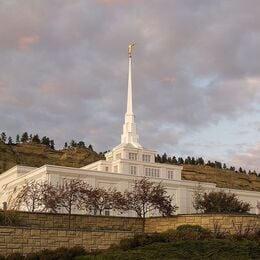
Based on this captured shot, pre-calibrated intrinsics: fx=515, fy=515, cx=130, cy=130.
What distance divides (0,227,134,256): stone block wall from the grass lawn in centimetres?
202

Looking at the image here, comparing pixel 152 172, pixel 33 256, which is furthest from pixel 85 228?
pixel 152 172

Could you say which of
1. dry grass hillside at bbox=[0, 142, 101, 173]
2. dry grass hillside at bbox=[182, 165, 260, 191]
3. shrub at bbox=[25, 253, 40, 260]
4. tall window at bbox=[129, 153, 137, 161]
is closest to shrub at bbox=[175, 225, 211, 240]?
shrub at bbox=[25, 253, 40, 260]

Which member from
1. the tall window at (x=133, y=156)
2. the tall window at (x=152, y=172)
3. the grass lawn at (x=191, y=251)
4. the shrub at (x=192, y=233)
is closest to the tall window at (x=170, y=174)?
the tall window at (x=152, y=172)

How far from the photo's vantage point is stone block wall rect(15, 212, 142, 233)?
2625 cm

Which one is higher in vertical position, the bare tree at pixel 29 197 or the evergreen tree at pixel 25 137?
the evergreen tree at pixel 25 137

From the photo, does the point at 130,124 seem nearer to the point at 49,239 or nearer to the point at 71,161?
the point at 71,161

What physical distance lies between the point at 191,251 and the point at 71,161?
108 meters

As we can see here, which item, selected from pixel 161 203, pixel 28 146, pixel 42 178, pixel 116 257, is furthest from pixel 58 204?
pixel 28 146

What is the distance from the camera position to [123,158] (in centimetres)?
7150

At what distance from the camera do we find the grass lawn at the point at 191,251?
68.1 feet

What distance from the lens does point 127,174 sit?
6369 centimetres

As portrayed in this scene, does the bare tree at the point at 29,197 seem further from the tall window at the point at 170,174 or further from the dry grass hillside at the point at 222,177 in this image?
the dry grass hillside at the point at 222,177

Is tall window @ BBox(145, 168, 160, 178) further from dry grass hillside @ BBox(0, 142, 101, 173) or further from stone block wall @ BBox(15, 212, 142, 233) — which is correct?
dry grass hillside @ BBox(0, 142, 101, 173)

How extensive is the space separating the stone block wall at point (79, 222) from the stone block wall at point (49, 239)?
4.13 feet
